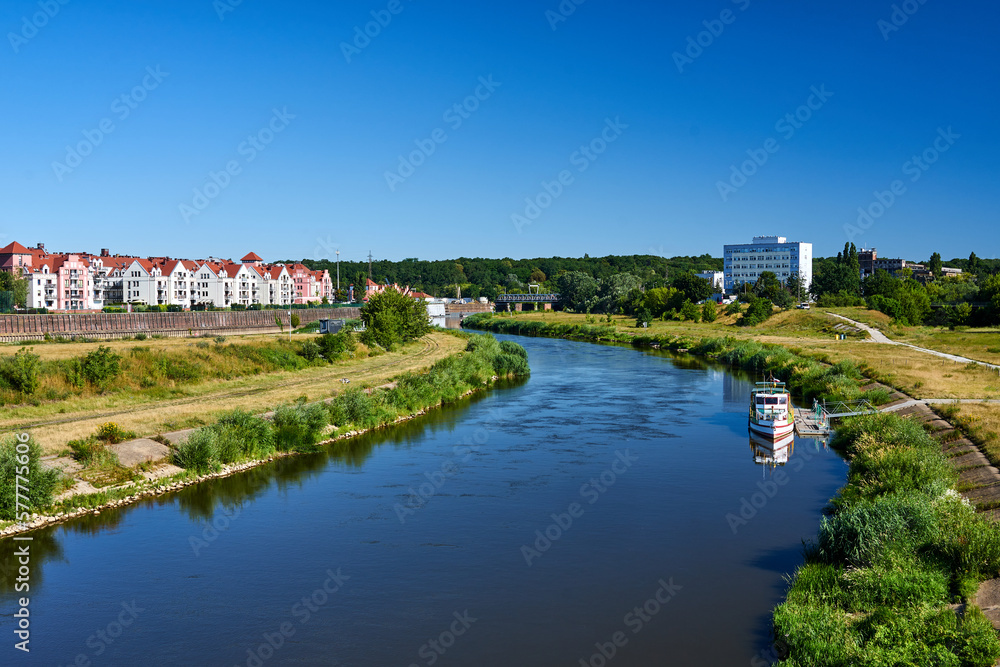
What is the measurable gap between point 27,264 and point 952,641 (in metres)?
121

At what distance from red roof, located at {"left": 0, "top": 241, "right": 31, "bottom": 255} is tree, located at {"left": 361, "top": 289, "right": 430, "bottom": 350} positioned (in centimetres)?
6253

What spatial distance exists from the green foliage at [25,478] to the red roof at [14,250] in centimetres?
10250

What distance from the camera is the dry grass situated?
3027 cm

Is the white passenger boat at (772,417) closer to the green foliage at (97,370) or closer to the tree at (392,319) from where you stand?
the green foliage at (97,370)

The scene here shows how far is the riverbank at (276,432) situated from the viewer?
24.8 meters

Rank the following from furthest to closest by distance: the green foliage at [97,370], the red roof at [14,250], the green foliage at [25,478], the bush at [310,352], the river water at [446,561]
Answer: the red roof at [14,250] → the bush at [310,352] → the green foliage at [97,370] → the green foliage at [25,478] → the river water at [446,561]

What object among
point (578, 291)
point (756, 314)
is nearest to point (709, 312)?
point (756, 314)

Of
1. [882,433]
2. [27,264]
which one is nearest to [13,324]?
[27,264]

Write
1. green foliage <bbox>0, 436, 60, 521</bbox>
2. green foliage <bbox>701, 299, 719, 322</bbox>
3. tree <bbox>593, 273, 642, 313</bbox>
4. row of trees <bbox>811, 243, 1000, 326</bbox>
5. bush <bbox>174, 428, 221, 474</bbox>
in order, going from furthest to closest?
tree <bbox>593, 273, 642, 313</bbox>
green foliage <bbox>701, 299, 719, 322</bbox>
row of trees <bbox>811, 243, 1000, 326</bbox>
bush <bbox>174, 428, 221, 474</bbox>
green foliage <bbox>0, 436, 60, 521</bbox>

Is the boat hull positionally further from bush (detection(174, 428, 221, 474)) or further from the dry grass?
the dry grass

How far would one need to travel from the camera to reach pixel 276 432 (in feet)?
108

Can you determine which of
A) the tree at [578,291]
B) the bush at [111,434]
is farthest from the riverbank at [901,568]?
the tree at [578,291]

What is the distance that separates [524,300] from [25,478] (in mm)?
167821

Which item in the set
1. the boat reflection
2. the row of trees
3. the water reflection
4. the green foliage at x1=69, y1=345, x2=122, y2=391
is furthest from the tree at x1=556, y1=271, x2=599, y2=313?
the boat reflection
